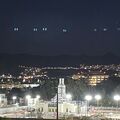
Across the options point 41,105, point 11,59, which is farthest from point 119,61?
point 41,105

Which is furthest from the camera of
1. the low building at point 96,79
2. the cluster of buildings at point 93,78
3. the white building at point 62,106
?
the low building at point 96,79

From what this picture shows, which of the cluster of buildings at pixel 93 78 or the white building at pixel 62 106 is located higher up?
the cluster of buildings at pixel 93 78

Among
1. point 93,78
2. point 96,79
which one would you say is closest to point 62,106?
point 96,79

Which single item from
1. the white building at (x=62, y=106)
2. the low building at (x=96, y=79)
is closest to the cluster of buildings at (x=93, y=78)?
the low building at (x=96, y=79)

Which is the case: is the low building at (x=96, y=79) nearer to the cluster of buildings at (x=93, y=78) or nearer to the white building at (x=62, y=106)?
the cluster of buildings at (x=93, y=78)

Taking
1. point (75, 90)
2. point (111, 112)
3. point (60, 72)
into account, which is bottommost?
point (111, 112)

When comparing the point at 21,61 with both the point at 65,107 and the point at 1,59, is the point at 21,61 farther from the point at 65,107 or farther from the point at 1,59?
the point at 65,107

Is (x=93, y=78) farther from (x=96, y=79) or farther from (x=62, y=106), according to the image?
(x=62, y=106)

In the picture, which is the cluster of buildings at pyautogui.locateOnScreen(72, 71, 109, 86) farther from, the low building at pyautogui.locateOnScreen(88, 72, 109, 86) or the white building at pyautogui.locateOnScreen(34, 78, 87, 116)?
the white building at pyautogui.locateOnScreen(34, 78, 87, 116)

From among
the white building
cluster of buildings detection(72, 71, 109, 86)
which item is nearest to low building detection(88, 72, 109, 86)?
cluster of buildings detection(72, 71, 109, 86)

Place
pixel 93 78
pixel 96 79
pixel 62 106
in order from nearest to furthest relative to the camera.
Answer: pixel 62 106 → pixel 96 79 → pixel 93 78

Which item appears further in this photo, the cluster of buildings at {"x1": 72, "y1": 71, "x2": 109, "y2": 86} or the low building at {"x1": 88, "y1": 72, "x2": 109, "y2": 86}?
the low building at {"x1": 88, "y1": 72, "x2": 109, "y2": 86}
